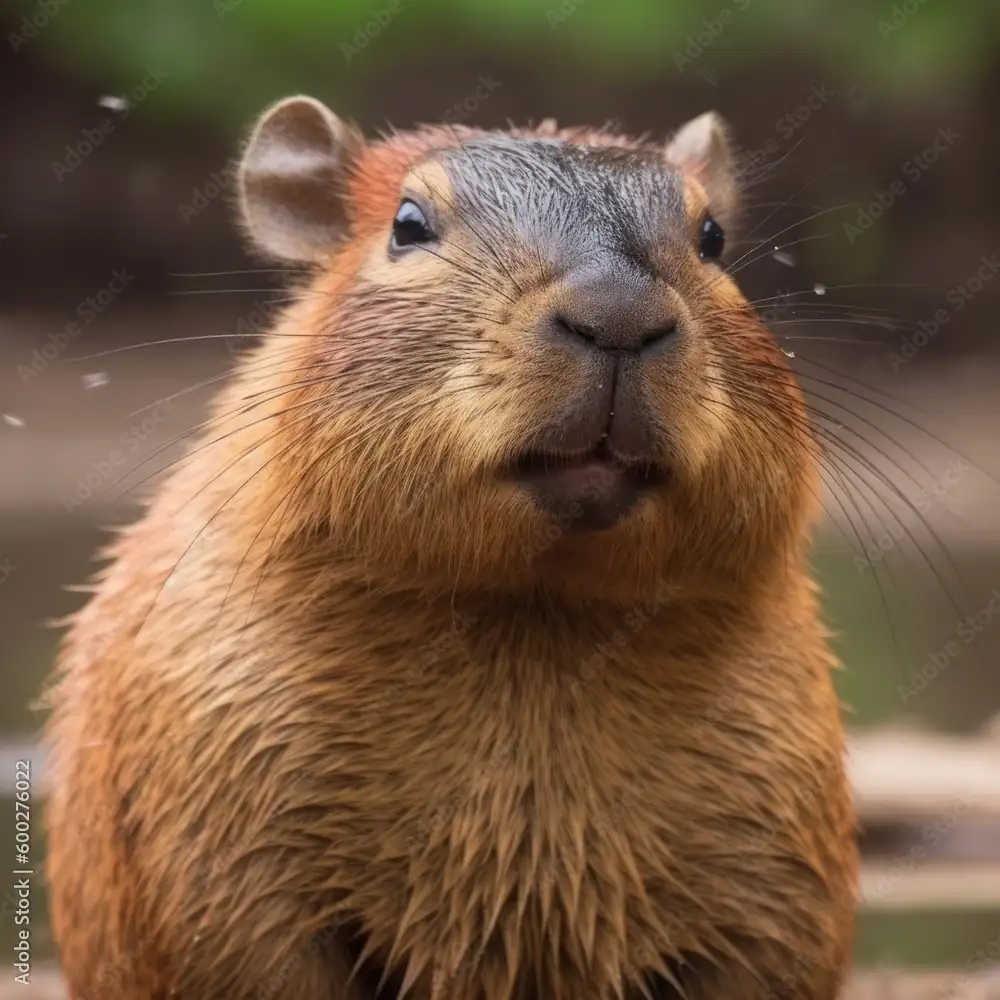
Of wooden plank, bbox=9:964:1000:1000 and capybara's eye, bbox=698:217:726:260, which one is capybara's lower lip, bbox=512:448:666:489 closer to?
capybara's eye, bbox=698:217:726:260

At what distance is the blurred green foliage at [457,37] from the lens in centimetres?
1255

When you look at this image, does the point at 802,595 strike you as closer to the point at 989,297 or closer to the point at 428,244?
the point at 428,244

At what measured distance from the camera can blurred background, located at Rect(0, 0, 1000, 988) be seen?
40.4ft

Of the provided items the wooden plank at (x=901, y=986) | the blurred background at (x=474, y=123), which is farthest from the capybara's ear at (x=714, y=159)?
the blurred background at (x=474, y=123)

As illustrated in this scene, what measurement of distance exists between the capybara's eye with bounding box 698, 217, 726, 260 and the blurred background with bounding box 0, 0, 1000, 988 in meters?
7.10

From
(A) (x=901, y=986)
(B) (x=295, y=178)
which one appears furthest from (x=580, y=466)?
(A) (x=901, y=986)

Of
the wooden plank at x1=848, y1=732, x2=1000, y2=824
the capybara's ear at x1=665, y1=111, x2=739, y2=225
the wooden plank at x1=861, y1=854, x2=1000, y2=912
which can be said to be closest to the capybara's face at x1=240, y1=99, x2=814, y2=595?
the capybara's ear at x1=665, y1=111, x2=739, y2=225

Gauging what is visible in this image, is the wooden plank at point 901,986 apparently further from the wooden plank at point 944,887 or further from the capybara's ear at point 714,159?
the capybara's ear at point 714,159

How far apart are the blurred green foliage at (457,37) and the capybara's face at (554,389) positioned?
8.63 metres

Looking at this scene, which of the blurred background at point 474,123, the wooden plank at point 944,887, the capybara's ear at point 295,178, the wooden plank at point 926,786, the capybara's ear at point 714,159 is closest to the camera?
the capybara's ear at point 295,178

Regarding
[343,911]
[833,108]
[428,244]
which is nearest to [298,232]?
[428,244]

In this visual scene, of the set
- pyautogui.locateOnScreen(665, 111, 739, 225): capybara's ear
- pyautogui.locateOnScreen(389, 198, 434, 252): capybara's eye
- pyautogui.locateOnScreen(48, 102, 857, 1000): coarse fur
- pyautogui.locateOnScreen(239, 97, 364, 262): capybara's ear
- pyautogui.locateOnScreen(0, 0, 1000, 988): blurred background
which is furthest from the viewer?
pyautogui.locateOnScreen(0, 0, 1000, 988): blurred background

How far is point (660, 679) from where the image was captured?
422 cm

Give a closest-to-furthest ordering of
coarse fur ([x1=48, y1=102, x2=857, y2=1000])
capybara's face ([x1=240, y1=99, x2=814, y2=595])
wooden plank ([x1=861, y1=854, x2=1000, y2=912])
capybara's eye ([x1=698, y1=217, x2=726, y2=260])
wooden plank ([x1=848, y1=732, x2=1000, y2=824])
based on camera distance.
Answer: capybara's face ([x1=240, y1=99, x2=814, y2=595]) < coarse fur ([x1=48, y1=102, x2=857, y2=1000]) < capybara's eye ([x1=698, y1=217, x2=726, y2=260]) < wooden plank ([x1=848, y1=732, x2=1000, y2=824]) < wooden plank ([x1=861, y1=854, x2=1000, y2=912])
